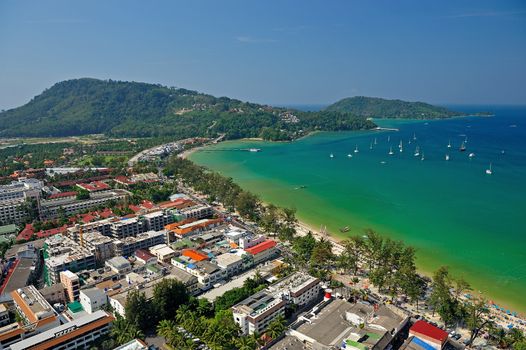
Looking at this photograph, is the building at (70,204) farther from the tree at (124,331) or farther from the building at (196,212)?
the tree at (124,331)

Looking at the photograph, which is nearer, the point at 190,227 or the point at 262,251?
the point at 262,251

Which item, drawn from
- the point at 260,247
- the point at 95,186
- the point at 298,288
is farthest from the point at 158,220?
the point at 95,186

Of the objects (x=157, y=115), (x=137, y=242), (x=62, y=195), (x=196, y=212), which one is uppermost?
(x=157, y=115)

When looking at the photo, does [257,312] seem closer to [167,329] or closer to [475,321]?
[167,329]

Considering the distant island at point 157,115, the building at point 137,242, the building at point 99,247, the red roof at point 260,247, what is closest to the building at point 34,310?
the building at point 99,247

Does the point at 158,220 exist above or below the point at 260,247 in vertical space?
above

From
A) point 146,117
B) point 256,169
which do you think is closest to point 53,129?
point 146,117

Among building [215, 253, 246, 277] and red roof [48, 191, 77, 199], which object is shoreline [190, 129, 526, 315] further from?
red roof [48, 191, 77, 199]
